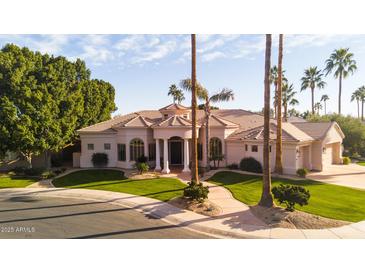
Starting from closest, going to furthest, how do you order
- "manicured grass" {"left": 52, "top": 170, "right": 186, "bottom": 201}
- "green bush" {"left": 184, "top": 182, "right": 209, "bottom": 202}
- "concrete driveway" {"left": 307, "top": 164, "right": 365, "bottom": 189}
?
"green bush" {"left": 184, "top": 182, "right": 209, "bottom": 202} < "manicured grass" {"left": 52, "top": 170, "right": 186, "bottom": 201} < "concrete driveway" {"left": 307, "top": 164, "right": 365, "bottom": 189}

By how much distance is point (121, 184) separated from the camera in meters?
20.2

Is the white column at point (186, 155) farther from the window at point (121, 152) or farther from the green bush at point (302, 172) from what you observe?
the green bush at point (302, 172)

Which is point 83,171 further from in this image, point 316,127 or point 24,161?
point 316,127

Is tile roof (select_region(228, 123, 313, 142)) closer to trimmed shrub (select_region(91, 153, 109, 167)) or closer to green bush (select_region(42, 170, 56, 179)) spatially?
trimmed shrub (select_region(91, 153, 109, 167))

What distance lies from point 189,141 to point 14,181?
16.7m

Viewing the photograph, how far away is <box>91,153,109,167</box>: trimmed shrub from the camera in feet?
88.7

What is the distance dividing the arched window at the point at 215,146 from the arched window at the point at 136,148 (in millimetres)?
7511

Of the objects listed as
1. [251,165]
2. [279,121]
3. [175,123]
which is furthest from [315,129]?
Answer: [175,123]

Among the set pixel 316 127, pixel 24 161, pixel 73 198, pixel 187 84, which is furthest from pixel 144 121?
pixel 316 127

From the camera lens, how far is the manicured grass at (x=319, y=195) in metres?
13.3

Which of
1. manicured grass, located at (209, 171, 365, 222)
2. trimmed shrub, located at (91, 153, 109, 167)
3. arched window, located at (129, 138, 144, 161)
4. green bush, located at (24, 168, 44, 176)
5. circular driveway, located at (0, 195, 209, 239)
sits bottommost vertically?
circular driveway, located at (0, 195, 209, 239)

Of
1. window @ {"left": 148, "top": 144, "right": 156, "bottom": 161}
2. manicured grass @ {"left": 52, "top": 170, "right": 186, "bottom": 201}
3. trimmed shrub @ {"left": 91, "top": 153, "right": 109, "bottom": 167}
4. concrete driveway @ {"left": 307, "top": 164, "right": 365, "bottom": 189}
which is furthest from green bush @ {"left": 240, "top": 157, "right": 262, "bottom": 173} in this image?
trimmed shrub @ {"left": 91, "top": 153, "right": 109, "bottom": 167}

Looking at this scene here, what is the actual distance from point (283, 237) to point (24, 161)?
27.6m

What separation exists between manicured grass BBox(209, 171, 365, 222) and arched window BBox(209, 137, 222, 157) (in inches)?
144
